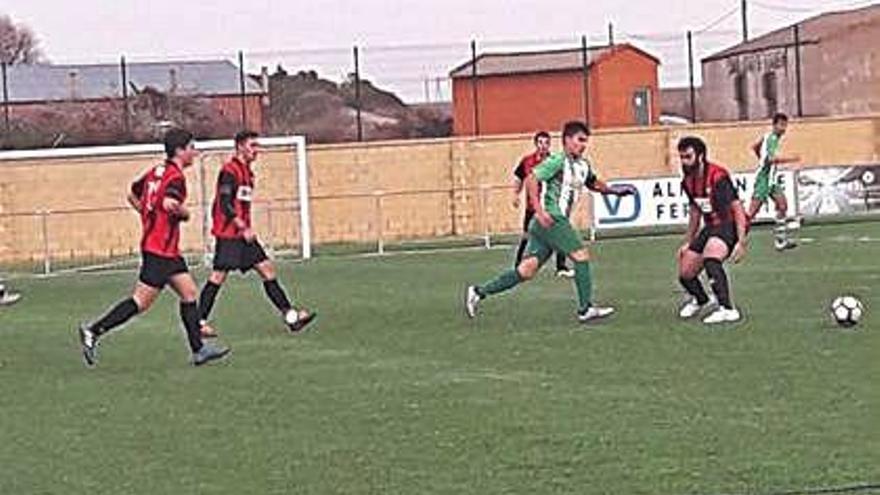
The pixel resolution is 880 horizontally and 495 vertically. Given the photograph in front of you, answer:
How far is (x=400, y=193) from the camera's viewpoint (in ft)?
138

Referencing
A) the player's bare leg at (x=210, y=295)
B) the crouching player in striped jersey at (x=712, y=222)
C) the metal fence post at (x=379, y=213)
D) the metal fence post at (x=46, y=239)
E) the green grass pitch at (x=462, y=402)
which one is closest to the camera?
the green grass pitch at (x=462, y=402)

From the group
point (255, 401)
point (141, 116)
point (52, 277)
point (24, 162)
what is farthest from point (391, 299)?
point (141, 116)

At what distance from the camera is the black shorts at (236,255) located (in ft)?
55.7

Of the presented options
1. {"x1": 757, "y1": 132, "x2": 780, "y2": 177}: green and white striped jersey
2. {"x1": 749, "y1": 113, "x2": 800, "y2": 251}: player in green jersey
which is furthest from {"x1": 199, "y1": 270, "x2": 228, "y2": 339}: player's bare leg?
{"x1": 757, "y1": 132, "x2": 780, "y2": 177}: green and white striped jersey

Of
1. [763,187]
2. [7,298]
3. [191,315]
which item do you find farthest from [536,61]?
[191,315]

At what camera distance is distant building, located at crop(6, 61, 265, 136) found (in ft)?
165

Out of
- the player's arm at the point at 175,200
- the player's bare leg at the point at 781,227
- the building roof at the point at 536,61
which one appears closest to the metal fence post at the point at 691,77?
the building roof at the point at 536,61

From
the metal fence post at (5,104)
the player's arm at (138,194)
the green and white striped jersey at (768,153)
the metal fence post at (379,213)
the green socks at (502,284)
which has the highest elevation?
the metal fence post at (5,104)

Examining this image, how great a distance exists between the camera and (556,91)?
55.9 meters

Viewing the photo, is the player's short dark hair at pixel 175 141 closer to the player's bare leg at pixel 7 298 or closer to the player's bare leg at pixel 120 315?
the player's bare leg at pixel 120 315

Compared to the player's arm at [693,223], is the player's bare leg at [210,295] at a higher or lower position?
lower

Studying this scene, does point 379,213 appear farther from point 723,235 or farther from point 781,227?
point 723,235

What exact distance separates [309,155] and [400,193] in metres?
2.06

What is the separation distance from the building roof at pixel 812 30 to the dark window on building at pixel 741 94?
6.02ft
